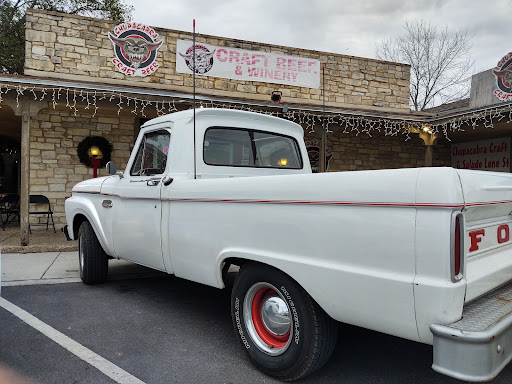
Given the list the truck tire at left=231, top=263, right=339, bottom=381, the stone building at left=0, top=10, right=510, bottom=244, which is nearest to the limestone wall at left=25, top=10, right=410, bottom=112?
the stone building at left=0, top=10, right=510, bottom=244

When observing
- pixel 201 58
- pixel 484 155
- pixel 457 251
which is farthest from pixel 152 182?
pixel 484 155

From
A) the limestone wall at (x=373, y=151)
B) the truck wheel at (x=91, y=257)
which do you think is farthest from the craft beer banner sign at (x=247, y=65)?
the truck wheel at (x=91, y=257)

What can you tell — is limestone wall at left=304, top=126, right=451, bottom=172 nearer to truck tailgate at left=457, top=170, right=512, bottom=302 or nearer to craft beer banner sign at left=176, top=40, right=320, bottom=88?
craft beer banner sign at left=176, top=40, right=320, bottom=88

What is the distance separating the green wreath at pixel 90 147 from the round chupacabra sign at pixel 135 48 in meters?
1.85

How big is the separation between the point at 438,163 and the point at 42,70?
12228 mm

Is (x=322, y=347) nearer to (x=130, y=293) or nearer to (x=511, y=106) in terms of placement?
(x=130, y=293)

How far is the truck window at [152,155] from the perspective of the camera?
12.0 feet

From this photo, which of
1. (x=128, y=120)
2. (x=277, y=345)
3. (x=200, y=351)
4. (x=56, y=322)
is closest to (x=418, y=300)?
(x=277, y=345)

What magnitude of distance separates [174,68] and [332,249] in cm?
929

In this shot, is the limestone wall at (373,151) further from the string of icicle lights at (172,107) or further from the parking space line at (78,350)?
the parking space line at (78,350)

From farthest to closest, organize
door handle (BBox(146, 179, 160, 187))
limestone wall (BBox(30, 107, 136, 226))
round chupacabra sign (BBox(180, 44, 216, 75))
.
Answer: round chupacabra sign (BBox(180, 44, 216, 75)), limestone wall (BBox(30, 107, 136, 226)), door handle (BBox(146, 179, 160, 187))

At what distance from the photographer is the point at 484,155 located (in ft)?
40.3

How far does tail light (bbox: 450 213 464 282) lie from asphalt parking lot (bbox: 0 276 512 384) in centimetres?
112

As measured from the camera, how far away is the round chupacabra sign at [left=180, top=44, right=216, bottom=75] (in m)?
10.3
